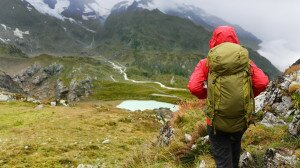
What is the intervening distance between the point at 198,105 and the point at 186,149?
5472mm

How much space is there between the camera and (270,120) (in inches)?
645

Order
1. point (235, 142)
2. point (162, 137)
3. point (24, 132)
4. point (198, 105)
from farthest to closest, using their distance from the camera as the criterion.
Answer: point (24, 132) → point (198, 105) → point (162, 137) → point (235, 142)

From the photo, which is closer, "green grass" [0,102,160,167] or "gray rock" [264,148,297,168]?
"gray rock" [264,148,297,168]

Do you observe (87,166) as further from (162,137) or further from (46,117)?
(46,117)

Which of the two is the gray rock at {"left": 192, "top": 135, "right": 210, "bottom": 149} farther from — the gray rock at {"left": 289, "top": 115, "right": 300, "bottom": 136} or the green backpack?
the green backpack

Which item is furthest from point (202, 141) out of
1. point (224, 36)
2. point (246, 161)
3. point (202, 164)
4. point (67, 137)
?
point (67, 137)

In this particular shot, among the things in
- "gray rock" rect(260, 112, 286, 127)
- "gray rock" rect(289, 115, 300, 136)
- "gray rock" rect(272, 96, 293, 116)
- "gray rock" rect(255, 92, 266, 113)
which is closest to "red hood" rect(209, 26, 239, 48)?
"gray rock" rect(289, 115, 300, 136)

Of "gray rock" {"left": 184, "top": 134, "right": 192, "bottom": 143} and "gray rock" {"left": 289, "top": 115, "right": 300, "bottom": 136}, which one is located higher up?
"gray rock" {"left": 289, "top": 115, "right": 300, "bottom": 136}

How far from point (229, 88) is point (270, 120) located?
7926mm

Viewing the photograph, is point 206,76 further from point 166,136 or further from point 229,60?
point 166,136

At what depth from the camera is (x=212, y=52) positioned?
9492mm

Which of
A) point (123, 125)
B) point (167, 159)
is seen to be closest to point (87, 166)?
point (167, 159)

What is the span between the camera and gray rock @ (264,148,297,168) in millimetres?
10797

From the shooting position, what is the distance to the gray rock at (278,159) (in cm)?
1080
